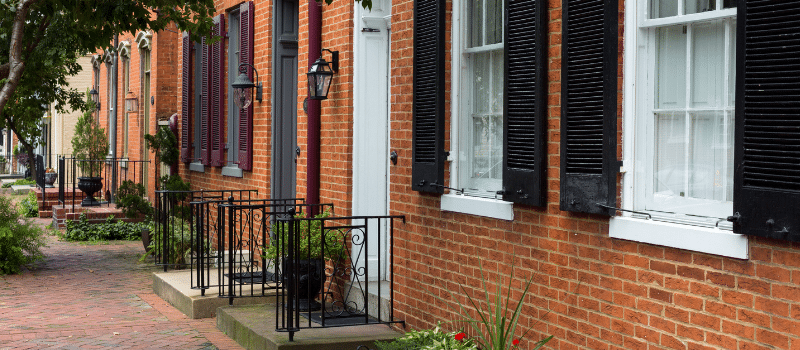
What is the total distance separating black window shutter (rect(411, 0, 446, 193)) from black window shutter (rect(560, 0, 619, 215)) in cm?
138

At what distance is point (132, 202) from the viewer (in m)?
14.2

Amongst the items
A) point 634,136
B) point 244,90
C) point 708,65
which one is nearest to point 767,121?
point 708,65

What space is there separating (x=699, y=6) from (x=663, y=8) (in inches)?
8.7

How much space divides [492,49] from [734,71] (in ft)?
6.44

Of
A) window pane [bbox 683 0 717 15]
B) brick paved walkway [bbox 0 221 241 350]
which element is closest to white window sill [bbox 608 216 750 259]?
window pane [bbox 683 0 717 15]

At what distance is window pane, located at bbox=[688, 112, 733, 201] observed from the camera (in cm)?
381

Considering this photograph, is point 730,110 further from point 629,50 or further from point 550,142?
point 550,142

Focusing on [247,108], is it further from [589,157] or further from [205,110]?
[589,157]

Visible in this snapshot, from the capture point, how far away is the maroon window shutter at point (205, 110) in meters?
11.8

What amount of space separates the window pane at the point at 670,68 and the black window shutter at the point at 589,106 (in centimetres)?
21

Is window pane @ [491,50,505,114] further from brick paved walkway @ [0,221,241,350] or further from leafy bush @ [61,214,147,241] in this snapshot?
leafy bush @ [61,214,147,241]

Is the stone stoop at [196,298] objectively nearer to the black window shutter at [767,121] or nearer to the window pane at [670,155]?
the window pane at [670,155]

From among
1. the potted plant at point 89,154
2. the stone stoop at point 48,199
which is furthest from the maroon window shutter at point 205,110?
the stone stoop at point 48,199

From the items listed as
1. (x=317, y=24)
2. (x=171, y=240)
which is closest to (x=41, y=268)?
(x=171, y=240)
